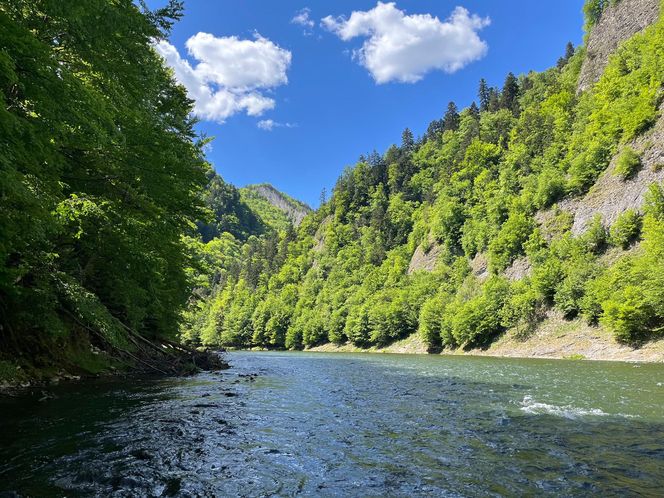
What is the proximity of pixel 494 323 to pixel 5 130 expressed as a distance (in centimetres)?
6611

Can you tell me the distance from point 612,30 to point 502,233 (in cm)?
5478

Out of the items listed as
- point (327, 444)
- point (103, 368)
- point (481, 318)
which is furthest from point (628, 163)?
point (103, 368)

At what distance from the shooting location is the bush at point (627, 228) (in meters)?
52.5

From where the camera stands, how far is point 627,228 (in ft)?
173

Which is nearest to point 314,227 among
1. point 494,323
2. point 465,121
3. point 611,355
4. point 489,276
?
point 465,121

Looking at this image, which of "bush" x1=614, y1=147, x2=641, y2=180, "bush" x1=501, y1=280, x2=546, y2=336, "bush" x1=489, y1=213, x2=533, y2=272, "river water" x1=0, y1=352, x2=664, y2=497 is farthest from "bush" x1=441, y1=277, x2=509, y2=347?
"river water" x1=0, y1=352, x2=664, y2=497

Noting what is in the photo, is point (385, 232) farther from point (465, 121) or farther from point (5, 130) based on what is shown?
point (5, 130)

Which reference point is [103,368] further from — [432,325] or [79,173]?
[432,325]

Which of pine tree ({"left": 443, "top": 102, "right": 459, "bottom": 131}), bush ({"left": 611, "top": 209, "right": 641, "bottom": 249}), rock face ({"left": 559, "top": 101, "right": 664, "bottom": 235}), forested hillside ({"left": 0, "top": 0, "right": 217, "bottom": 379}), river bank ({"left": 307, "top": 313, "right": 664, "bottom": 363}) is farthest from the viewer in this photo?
pine tree ({"left": 443, "top": 102, "right": 459, "bottom": 131})

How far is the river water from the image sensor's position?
7617 millimetres

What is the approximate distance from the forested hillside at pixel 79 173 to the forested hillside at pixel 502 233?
16.0m

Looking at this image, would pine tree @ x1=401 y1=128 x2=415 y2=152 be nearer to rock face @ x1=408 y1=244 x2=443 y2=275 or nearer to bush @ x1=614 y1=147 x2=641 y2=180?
rock face @ x1=408 y1=244 x2=443 y2=275

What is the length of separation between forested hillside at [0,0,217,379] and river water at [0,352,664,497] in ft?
11.3

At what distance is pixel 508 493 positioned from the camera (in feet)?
24.2
